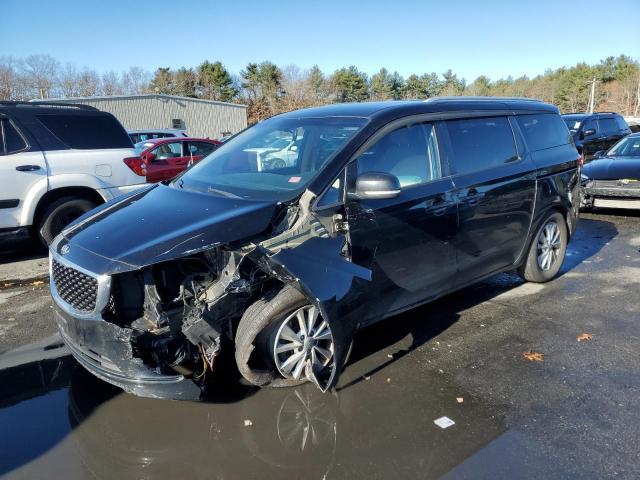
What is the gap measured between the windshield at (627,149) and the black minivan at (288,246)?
21.3 feet

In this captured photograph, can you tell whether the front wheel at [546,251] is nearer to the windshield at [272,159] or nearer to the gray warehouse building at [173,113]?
the windshield at [272,159]

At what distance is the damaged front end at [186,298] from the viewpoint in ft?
8.96

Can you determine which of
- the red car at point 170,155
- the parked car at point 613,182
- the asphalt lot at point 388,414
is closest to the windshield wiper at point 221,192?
the asphalt lot at point 388,414

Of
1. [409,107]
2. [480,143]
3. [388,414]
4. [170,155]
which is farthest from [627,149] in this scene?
[170,155]

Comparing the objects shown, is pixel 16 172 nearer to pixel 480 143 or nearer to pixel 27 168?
pixel 27 168

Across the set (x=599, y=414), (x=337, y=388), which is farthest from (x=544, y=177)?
(x=337, y=388)

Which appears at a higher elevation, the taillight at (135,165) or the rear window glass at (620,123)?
the rear window glass at (620,123)

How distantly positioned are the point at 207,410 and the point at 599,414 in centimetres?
243

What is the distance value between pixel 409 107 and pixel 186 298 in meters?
2.22

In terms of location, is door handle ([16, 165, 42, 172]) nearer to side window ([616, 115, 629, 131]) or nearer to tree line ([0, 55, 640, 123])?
side window ([616, 115, 629, 131])

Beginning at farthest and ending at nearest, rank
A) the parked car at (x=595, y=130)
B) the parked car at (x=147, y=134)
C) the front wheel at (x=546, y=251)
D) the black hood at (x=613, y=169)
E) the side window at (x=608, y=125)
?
the parked car at (x=147, y=134)
the side window at (x=608, y=125)
the parked car at (x=595, y=130)
the black hood at (x=613, y=169)
the front wheel at (x=546, y=251)

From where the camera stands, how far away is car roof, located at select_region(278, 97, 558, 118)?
3744 millimetres

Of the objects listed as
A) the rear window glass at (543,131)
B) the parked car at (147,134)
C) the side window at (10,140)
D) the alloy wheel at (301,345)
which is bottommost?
the alloy wheel at (301,345)

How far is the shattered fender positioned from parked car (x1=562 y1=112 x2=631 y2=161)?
1281cm
